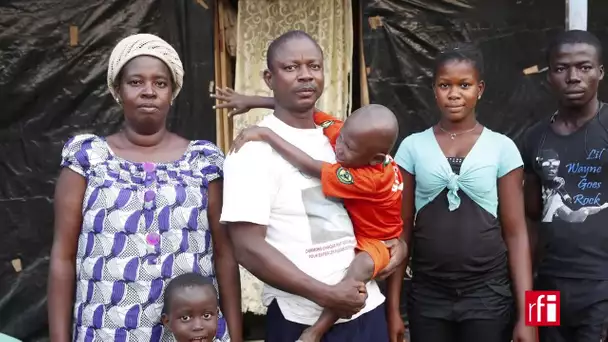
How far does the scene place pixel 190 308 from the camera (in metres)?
2.15

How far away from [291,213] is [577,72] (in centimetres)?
141

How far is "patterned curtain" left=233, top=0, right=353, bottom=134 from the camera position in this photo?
172 inches

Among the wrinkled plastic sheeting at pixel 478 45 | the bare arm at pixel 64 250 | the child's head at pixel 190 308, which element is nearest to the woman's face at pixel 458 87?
the child's head at pixel 190 308

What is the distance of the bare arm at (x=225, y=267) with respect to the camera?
7.49 feet

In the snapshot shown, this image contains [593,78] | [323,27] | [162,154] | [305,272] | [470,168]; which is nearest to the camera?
[305,272]

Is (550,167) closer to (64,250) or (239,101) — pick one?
(239,101)

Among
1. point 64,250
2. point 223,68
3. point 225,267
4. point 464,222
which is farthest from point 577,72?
point 223,68

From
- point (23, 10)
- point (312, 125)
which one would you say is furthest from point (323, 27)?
point (312, 125)

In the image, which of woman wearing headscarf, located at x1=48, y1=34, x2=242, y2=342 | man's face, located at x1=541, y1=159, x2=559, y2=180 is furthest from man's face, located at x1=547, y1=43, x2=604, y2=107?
woman wearing headscarf, located at x1=48, y1=34, x2=242, y2=342

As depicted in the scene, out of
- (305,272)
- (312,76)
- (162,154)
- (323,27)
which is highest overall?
(323,27)

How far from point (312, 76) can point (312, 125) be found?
19 cm

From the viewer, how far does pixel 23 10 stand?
4.07m

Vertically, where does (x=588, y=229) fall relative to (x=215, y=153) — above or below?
below

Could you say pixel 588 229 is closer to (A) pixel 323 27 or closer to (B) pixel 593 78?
(B) pixel 593 78
